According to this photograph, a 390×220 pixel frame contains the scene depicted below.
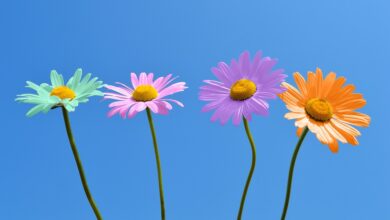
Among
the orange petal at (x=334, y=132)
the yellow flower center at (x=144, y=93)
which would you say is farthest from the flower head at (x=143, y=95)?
the orange petal at (x=334, y=132)

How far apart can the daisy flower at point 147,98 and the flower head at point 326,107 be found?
0.51 m

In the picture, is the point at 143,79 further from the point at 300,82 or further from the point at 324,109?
the point at 324,109

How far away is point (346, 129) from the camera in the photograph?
2086 millimetres

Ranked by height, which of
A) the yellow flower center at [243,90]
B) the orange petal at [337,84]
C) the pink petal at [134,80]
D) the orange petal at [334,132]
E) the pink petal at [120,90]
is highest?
the pink petal at [134,80]

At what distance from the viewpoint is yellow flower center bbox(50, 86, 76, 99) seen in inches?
89.4

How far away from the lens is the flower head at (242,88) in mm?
2102

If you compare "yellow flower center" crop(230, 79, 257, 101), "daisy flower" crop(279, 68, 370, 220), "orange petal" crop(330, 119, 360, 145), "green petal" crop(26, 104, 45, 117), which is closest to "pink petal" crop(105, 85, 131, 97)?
"green petal" crop(26, 104, 45, 117)

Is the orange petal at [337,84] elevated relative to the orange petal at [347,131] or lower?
elevated

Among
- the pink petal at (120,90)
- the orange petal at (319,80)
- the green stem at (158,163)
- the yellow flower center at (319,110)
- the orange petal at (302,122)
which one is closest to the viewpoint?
the orange petal at (302,122)

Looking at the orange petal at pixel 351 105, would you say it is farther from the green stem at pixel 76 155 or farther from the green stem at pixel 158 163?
the green stem at pixel 76 155

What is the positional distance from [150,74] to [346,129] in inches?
38.6

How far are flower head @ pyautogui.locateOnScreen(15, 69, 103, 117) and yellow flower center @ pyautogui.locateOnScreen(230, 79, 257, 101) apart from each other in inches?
23.6

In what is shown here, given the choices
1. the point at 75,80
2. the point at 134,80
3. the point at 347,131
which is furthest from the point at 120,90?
the point at 347,131

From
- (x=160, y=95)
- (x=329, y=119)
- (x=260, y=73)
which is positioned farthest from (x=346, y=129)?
(x=160, y=95)
